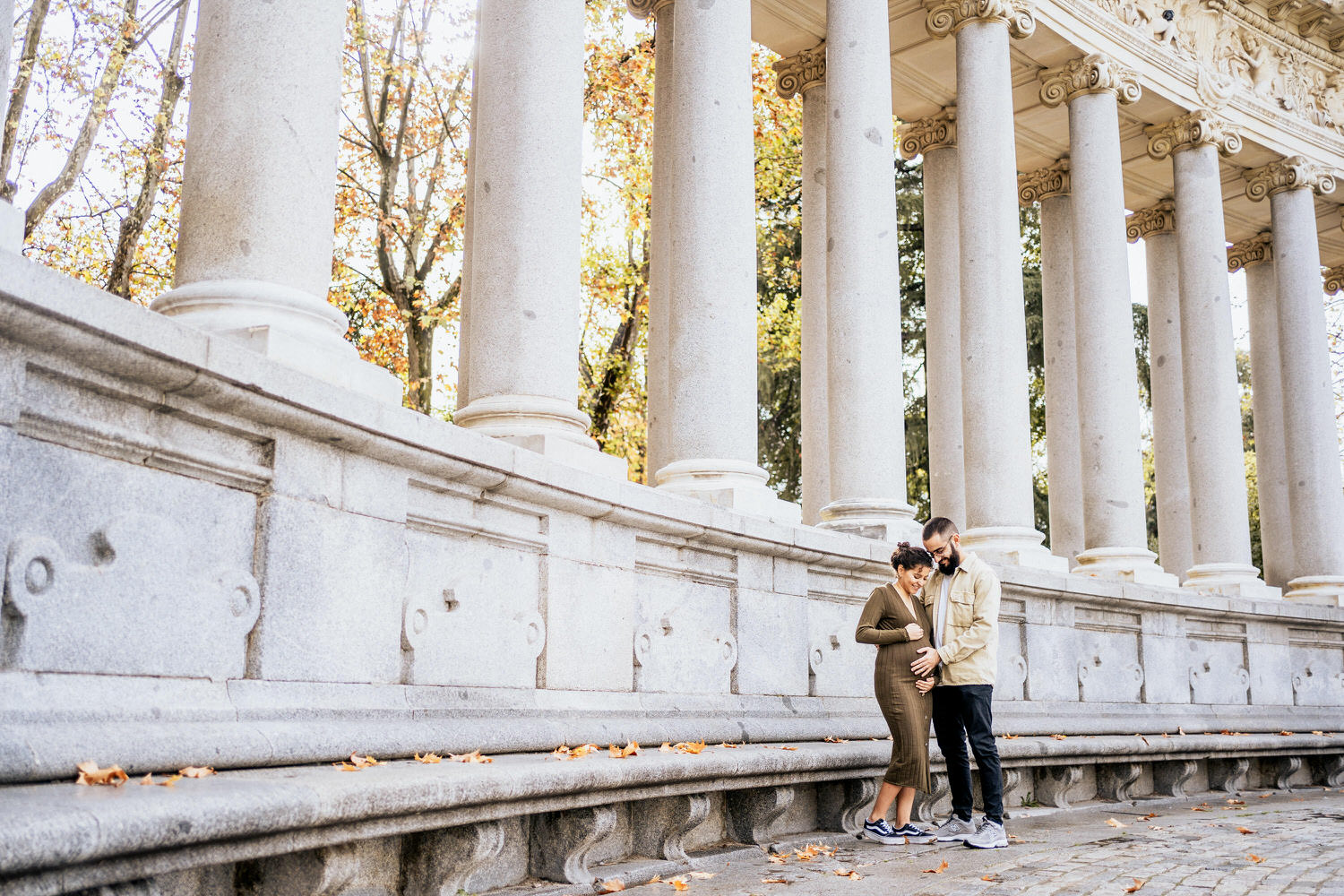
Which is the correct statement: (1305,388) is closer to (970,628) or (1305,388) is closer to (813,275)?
(813,275)

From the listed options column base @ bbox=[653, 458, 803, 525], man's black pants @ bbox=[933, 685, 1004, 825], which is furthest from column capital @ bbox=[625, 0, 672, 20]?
man's black pants @ bbox=[933, 685, 1004, 825]

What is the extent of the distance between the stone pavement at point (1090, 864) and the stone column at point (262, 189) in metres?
7.55

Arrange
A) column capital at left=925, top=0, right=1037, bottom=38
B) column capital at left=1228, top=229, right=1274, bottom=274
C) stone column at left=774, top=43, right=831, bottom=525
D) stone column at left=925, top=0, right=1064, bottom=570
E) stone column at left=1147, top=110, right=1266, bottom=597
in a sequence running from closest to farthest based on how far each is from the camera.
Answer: stone column at left=925, top=0, right=1064, bottom=570 → column capital at left=925, top=0, right=1037, bottom=38 → stone column at left=774, top=43, right=831, bottom=525 → stone column at left=1147, top=110, right=1266, bottom=597 → column capital at left=1228, top=229, right=1274, bottom=274

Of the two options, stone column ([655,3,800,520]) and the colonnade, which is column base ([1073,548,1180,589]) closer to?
the colonnade

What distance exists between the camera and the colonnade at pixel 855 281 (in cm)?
1412

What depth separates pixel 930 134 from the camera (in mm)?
38719

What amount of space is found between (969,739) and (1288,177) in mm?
31747

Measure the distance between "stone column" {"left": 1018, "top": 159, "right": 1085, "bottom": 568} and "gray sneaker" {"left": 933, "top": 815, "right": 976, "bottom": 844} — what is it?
834 inches

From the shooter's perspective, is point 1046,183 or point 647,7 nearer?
point 647,7

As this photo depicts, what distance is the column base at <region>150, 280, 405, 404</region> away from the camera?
13.0 m

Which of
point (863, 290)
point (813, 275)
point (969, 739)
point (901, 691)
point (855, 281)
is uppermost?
point (813, 275)

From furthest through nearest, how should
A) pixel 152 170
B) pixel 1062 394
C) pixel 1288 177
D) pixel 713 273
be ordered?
pixel 1288 177, pixel 1062 394, pixel 152 170, pixel 713 273

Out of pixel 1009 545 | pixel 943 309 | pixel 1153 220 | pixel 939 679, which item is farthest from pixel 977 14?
pixel 939 679

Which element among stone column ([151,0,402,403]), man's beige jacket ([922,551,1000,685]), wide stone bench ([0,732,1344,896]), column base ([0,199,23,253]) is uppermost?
stone column ([151,0,402,403])
